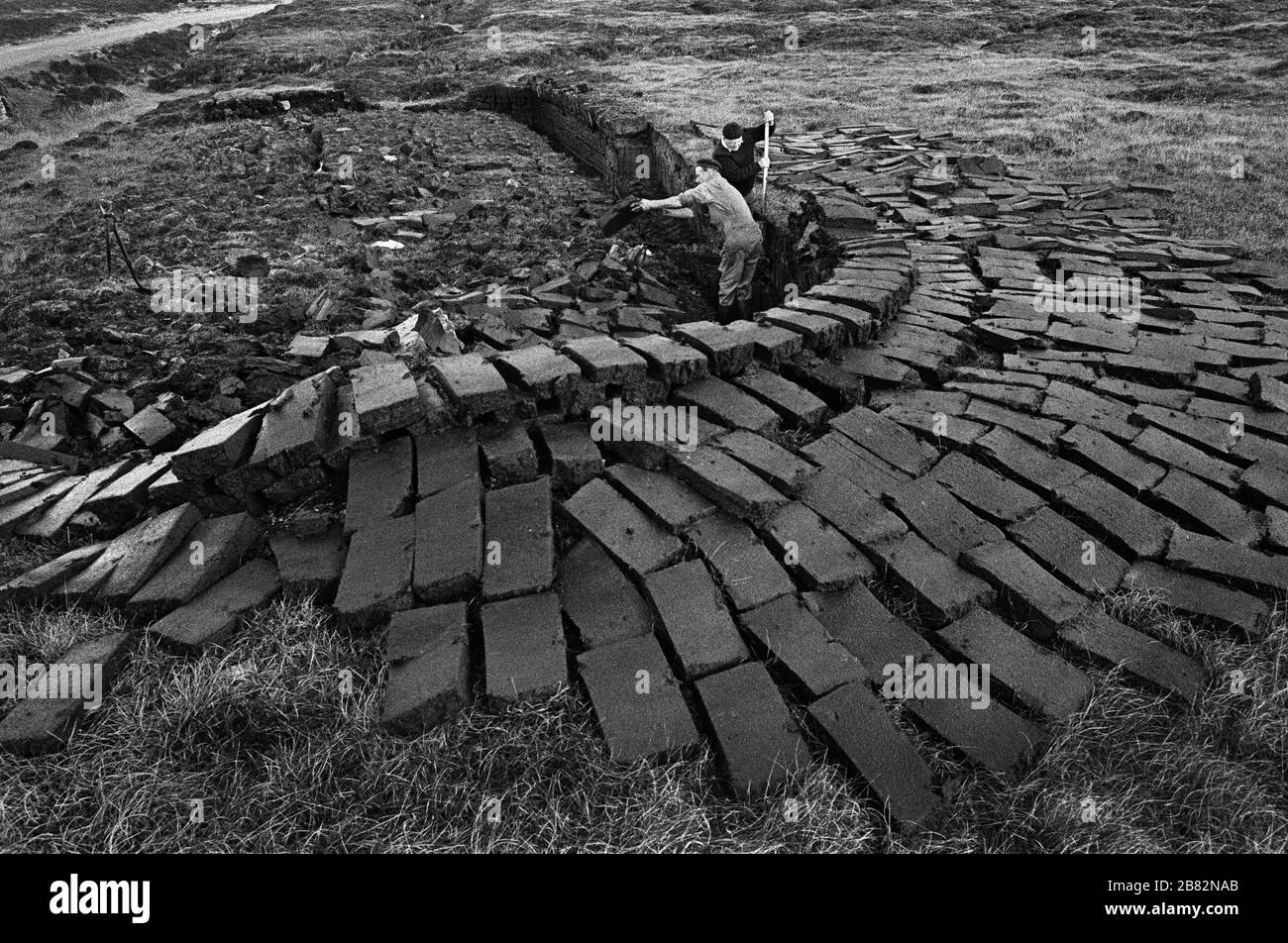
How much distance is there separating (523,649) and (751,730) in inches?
35.0

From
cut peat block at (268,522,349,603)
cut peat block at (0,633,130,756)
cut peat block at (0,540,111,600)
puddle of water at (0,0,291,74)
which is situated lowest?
cut peat block at (0,633,130,756)

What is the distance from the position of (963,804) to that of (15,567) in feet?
13.6

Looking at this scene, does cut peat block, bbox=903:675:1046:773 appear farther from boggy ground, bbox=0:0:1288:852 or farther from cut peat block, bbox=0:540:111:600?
cut peat block, bbox=0:540:111:600

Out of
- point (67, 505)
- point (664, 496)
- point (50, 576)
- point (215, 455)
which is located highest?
point (215, 455)

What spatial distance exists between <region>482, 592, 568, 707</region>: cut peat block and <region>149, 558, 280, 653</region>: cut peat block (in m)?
0.99

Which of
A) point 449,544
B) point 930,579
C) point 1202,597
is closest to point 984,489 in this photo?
point 930,579

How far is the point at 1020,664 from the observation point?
9.43 ft

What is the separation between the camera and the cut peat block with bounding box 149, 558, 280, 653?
9.50 ft

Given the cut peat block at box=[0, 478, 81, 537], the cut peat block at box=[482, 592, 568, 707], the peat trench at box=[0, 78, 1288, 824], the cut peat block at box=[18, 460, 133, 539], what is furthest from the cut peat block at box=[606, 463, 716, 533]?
the cut peat block at box=[18, 460, 133, 539]

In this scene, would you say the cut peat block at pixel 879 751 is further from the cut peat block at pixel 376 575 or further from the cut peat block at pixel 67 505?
the cut peat block at pixel 67 505

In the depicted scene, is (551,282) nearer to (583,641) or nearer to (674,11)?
(583,641)

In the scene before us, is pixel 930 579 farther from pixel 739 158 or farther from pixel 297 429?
pixel 739 158

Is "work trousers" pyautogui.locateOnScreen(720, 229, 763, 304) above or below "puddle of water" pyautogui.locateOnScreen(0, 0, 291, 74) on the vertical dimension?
below
